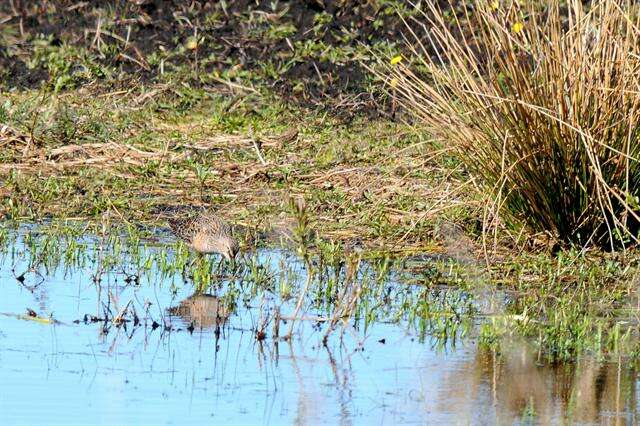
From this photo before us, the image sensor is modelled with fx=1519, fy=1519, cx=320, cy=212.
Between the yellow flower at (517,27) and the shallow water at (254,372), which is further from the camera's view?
the yellow flower at (517,27)

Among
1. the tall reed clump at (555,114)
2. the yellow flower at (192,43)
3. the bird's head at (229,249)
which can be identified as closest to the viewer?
the tall reed clump at (555,114)

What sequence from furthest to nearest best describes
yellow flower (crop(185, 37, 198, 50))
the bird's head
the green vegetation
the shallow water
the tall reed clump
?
yellow flower (crop(185, 37, 198, 50))
the bird's head
the tall reed clump
the green vegetation
the shallow water

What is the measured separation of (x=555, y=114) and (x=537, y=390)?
2.40 metres

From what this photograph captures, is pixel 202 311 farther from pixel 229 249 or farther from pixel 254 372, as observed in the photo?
pixel 254 372

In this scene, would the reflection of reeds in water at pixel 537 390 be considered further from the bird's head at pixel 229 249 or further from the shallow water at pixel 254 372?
the bird's head at pixel 229 249

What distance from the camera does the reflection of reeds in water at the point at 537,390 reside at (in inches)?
231

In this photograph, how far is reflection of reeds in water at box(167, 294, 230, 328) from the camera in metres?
7.33

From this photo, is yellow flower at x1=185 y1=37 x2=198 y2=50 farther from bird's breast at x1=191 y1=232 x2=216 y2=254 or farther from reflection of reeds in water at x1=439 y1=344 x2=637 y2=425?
reflection of reeds in water at x1=439 y1=344 x2=637 y2=425

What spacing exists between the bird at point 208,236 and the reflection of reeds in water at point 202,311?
550 millimetres

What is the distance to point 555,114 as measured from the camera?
8234 mm

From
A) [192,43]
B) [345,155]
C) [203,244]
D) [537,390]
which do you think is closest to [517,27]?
[203,244]

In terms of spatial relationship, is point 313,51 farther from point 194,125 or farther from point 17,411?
point 17,411

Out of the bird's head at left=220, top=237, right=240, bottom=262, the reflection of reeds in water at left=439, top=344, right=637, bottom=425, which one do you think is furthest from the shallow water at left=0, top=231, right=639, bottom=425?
the bird's head at left=220, top=237, right=240, bottom=262

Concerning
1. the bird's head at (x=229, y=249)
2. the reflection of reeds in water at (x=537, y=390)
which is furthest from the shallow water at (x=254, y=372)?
the bird's head at (x=229, y=249)
